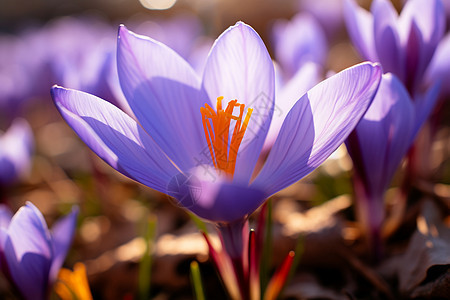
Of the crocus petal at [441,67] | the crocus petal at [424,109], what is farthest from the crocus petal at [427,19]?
the crocus petal at [441,67]

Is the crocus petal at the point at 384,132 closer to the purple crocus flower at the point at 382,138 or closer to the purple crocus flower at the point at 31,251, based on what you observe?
the purple crocus flower at the point at 382,138

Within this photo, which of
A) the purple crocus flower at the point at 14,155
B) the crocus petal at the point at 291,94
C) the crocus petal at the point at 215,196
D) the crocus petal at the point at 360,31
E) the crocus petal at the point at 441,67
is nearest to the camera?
the crocus petal at the point at 215,196

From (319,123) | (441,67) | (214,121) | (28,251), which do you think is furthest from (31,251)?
(441,67)

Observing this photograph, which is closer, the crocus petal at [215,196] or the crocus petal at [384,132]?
the crocus petal at [215,196]

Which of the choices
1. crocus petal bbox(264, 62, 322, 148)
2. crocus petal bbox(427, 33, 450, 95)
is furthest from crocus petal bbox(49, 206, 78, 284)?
crocus petal bbox(427, 33, 450, 95)

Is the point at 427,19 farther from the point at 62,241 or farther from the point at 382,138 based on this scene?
the point at 62,241

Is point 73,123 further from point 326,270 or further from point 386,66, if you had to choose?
point 326,270

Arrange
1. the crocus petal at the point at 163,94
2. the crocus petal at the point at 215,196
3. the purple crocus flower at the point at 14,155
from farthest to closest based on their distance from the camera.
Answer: the purple crocus flower at the point at 14,155 < the crocus petal at the point at 163,94 < the crocus petal at the point at 215,196

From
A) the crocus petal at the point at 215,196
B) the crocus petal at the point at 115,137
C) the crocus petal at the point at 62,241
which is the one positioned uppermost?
the crocus petal at the point at 115,137
